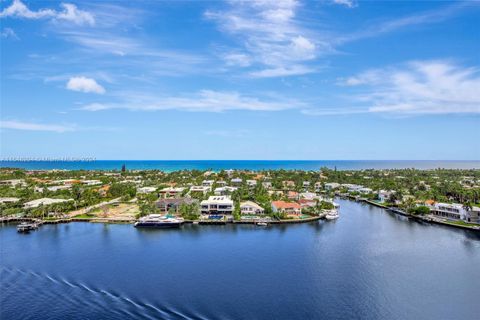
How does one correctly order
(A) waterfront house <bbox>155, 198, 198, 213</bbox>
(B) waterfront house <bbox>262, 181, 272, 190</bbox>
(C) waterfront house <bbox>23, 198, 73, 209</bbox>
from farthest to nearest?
(B) waterfront house <bbox>262, 181, 272, 190</bbox> < (C) waterfront house <bbox>23, 198, 73, 209</bbox> < (A) waterfront house <bbox>155, 198, 198, 213</bbox>

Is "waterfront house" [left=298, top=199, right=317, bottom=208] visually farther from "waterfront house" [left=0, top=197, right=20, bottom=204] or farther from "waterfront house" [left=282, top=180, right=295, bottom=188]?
"waterfront house" [left=0, top=197, right=20, bottom=204]

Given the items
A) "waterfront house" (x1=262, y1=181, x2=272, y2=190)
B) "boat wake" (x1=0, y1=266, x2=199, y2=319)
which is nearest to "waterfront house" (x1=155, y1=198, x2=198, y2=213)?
"boat wake" (x1=0, y1=266, x2=199, y2=319)

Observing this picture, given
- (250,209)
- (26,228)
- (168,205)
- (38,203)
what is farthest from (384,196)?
(38,203)

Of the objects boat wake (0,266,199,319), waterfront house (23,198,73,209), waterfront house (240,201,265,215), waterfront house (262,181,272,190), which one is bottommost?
boat wake (0,266,199,319)

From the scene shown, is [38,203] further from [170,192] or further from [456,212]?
[456,212]

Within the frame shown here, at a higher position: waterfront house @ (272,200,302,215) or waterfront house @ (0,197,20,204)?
waterfront house @ (0,197,20,204)

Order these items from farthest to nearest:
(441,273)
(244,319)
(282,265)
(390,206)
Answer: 1. (390,206)
2. (282,265)
3. (441,273)
4. (244,319)

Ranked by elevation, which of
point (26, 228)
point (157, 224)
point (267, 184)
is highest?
point (267, 184)

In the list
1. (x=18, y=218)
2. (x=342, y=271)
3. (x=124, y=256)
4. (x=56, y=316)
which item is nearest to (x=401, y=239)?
(x=342, y=271)

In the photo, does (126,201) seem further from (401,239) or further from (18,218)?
(401,239)
